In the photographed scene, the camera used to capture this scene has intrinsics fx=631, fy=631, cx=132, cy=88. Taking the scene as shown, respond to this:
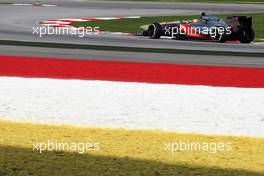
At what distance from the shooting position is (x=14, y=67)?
14.8 meters

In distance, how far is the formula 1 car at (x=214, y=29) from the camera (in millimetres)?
22016

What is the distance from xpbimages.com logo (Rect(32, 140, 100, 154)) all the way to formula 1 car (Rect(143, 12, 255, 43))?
50.9ft

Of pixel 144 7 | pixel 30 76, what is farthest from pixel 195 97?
pixel 144 7

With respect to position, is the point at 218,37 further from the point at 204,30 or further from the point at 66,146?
the point at 66,146

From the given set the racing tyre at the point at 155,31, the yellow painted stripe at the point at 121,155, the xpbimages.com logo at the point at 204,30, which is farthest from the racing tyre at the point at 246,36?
the yellow painted stripe at the point at 121,155

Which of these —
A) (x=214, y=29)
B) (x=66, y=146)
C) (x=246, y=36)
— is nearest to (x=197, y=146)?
(x=66, y=146)

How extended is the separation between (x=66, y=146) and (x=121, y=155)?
0.69 metres

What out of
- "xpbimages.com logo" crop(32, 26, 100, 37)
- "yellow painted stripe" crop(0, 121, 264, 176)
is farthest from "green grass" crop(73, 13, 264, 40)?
"yellow painted stripe" crop(0, 121, 264, 176)

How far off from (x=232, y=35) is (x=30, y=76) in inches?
423

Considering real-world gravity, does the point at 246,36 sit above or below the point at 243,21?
below

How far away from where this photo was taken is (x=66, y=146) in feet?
22.8

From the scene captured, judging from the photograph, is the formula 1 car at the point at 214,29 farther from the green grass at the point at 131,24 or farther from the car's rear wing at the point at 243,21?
the green grass at the point at 131,24

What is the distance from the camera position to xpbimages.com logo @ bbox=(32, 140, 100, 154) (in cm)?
676

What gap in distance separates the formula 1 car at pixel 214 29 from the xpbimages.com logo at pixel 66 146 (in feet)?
50.9
